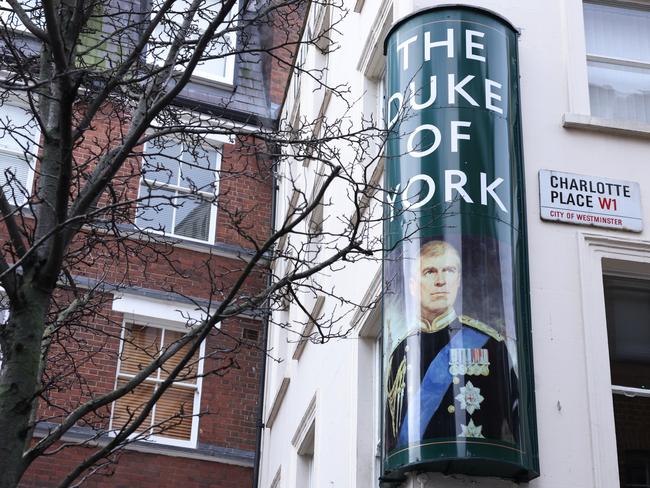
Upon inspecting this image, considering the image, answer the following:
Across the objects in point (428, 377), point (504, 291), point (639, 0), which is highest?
point (639, 0)

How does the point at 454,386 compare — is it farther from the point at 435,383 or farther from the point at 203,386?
the point at 203,386

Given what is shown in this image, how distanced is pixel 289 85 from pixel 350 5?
6.30 metres

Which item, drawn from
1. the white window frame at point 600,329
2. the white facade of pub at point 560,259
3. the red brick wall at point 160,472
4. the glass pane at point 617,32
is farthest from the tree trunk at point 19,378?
the red brick wall at point 160,472

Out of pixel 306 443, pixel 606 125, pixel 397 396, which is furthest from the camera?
pixel 306 443

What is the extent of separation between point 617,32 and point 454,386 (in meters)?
4.80

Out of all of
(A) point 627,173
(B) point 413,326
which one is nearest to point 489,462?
(B) point 413,326

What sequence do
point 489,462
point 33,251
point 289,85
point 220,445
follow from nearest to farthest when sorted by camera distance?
point 33,251 < point 489,462 < point 220,445 < point 289,85

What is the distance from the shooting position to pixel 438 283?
9.00 meters

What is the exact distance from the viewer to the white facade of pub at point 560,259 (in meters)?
8.97

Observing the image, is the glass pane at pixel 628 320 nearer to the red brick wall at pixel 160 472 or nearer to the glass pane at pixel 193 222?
the red brick wall at pixel 160 472

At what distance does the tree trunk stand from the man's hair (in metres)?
2.97

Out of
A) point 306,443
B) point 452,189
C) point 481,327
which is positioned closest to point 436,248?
point 452,189

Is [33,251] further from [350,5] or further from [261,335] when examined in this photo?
[261,335]

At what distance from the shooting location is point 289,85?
21531 millimetres
